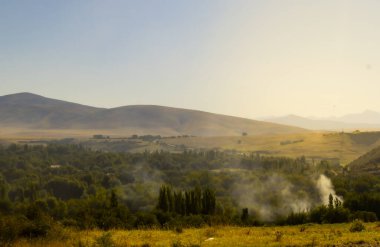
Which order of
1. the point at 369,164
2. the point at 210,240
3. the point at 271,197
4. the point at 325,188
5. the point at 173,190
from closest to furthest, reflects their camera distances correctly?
the point at 210,240 < the point at 325,188 < the point at 271,197 < the point at 173,190 < the point at 369,164

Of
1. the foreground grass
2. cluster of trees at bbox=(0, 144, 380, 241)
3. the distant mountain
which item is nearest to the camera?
the foreground grass

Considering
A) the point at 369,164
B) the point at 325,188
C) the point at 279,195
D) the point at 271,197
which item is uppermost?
the point at 369,164

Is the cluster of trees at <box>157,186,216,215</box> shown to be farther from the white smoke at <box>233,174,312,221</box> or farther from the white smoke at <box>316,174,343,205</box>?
the white smoke at <box>316,174,343,205</box>

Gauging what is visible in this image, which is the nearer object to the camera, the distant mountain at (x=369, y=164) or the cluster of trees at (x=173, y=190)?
the cluster of trees at (x=173, y=190)

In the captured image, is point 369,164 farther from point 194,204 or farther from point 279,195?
point 194,204

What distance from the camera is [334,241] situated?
18.4 m

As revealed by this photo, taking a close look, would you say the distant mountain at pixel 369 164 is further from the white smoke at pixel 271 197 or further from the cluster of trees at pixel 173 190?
the white smoke at pixel 271 197

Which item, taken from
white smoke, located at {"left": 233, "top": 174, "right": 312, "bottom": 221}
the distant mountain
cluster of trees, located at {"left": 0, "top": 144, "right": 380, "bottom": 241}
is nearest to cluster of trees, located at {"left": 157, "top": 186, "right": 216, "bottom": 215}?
cluster of trees, located at {"left": 0, "top": 144, "right": 380, "bottom": 241}

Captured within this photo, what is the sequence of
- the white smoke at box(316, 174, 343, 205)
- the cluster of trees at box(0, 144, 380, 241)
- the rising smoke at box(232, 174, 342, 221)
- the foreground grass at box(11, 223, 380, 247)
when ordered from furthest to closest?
1. the white smoke at box(316, 174, 343, 205)
2. the rising smoke at box(232, 174, 342, 221)
3. the cluster of trees at box(0, 144, 380, 241)
4. the foreground grass at box(11, 223, 380, 247)

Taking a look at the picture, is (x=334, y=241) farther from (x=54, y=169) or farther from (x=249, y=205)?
(x=54, y=169)

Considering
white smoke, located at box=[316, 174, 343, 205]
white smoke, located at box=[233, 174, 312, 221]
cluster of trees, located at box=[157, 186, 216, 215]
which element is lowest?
white smoke, located at box=[233, 174, 312, 221]

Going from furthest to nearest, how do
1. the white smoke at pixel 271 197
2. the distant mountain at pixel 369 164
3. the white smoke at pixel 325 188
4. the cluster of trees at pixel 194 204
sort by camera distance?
the distant mountain at pixel 369 164 → the white smoke at pixel 325 188 → the white smoke at pixel 271 197 → the cluster of trees at pixel 194 204

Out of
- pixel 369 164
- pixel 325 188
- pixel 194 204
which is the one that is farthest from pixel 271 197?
pixel 194 204

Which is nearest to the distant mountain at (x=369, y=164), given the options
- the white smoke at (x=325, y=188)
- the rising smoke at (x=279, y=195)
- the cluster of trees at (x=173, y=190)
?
the cluster of trees at (x=173, y=190)
